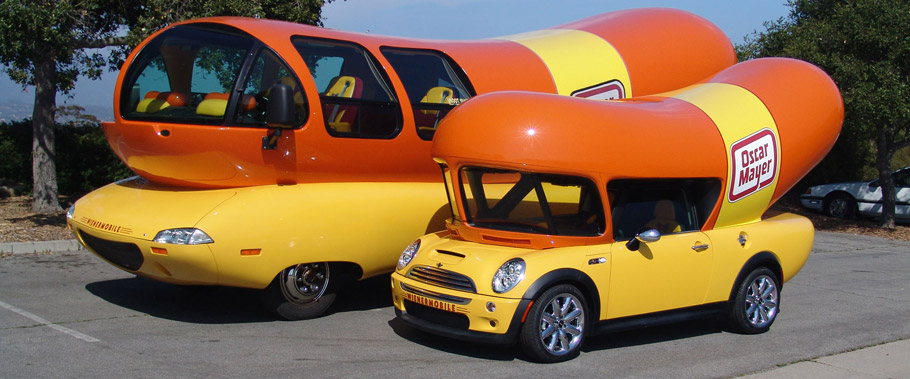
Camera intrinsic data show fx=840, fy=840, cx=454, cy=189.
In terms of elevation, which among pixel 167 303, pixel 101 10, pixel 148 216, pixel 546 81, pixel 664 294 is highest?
pixel 101 10

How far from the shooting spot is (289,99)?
25.3 feet

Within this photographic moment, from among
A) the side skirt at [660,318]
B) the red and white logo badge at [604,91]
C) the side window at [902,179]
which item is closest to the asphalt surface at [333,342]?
the side skirt at [660,318]

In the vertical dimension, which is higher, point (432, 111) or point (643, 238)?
point (432, 111)

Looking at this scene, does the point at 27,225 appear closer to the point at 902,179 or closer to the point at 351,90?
the point at 351,90

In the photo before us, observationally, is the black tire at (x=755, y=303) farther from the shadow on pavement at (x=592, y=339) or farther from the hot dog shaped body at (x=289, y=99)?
the hot dog shaped body at (x=289, y=99)

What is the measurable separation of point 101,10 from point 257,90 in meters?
7.39

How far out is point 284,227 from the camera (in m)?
7.77

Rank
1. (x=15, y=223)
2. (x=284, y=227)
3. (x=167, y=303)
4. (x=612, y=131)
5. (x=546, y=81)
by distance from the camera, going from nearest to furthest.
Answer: (x=612, y=131)
(x=284, y=227)
(x=167, y=303)
(x=546, y=81)
(x=15, y=223)

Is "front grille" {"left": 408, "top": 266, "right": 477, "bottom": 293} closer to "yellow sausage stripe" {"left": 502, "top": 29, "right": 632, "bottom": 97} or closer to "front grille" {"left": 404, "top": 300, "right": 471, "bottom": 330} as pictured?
"front grille" {"left": 404, "top": 300, "right": 471, "bottom": 330}

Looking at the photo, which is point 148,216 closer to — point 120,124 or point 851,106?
point 120,124

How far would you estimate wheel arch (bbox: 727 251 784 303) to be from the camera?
26.1 ft

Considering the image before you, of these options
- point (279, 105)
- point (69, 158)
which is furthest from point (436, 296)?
point (69, 158)

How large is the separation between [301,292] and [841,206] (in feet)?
52.2

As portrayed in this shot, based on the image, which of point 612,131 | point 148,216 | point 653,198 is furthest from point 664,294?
point 148,216
